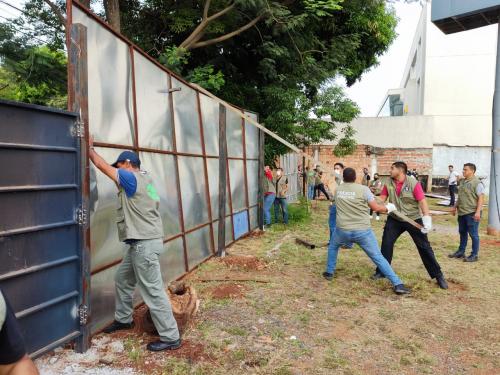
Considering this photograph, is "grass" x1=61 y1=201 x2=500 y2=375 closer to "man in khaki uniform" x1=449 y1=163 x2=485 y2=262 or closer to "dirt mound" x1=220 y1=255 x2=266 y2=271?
"dirt mound" x1=220 y1=255 x2=266 y2=271

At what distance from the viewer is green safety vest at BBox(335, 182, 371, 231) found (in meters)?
5.79

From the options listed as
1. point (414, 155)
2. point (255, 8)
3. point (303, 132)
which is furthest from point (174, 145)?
point (414, 155)

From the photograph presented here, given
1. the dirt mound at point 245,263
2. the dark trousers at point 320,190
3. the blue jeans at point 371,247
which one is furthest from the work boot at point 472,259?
the dark trousers at point 320,190

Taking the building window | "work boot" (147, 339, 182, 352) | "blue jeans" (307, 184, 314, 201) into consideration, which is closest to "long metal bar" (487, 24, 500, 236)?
"blue jeans" (307, 184, 314, 201)

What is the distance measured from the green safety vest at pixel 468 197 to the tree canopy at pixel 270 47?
4971 millimetres

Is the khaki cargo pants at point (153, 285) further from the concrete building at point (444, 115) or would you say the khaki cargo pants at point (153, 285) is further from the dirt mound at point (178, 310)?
the concrete building at point (444, 115)

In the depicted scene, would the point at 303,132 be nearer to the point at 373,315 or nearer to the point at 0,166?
the point at 373,315

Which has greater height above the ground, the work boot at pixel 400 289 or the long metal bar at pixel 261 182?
the long metal bar at pixel 261 182

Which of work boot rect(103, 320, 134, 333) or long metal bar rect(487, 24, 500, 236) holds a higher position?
long metal bar rect(487, 24, 500, 236)

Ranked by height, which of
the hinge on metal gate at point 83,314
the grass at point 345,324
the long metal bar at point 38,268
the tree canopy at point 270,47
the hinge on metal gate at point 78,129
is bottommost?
the grass at point 345,324

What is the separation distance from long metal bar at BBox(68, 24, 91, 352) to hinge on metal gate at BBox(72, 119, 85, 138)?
0.02 metres

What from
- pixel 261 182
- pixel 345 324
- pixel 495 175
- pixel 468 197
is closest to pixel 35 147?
pixel 345 324

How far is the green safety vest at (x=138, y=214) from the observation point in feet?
12.0

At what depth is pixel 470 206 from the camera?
747 centimetres
